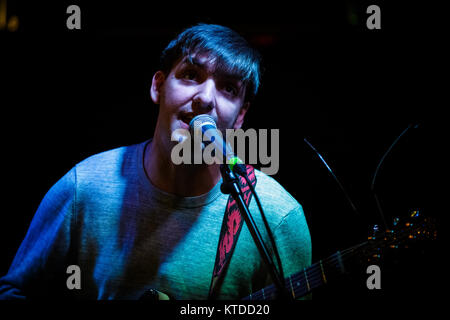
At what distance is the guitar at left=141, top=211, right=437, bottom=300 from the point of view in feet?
3.51

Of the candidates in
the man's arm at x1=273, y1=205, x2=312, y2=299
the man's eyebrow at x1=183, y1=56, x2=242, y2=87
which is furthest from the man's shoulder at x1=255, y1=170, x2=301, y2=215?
the man's eyebrow at x1=183, y1=56, x2=242, y2=87

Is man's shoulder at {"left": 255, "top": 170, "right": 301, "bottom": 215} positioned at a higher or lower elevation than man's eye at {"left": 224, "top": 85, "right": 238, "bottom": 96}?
lower

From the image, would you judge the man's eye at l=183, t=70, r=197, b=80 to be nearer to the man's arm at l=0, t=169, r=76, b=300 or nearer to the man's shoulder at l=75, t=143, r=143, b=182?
the man's shoulder at l=75, t=143, r=143, b=182

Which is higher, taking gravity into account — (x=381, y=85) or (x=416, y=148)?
(x=381, y=85)

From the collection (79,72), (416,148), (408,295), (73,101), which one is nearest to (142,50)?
(79,72)

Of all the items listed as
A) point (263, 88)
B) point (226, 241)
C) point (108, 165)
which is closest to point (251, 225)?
point (226, 241)

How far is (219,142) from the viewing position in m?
1.14

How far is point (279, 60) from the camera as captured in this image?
2445mm

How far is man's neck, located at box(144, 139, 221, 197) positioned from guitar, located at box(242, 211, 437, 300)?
769 millimetres
